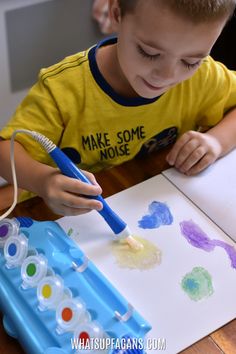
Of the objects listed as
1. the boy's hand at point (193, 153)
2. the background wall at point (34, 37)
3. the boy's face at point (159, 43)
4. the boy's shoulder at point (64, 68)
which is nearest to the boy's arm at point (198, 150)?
the boy's hand at point (193, 153)

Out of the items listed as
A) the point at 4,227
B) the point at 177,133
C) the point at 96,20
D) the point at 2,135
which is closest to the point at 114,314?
the point at 4,227

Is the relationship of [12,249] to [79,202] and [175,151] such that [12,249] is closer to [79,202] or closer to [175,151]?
[79,202]

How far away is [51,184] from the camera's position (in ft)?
2.15

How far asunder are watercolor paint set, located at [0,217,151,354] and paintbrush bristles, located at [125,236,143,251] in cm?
6

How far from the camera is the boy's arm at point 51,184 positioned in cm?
63

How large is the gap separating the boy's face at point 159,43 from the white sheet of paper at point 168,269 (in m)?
0.17

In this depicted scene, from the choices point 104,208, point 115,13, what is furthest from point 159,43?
point 104,208

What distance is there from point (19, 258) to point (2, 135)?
0.75ft

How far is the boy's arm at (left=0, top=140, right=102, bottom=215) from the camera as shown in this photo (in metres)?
0.63

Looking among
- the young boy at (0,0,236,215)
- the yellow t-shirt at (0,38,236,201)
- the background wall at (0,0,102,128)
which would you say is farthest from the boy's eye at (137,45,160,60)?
the background wall at (0,0,102,128)

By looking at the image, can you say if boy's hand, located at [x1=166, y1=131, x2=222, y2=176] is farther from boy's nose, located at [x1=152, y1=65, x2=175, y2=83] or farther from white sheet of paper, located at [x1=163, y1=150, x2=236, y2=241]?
boy's nose, located at [x1=152, y1=65, x2=175, y2=83]

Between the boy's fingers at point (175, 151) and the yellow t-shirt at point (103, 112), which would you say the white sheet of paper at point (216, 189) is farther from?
the yellow t-shirt at point (103, 112)

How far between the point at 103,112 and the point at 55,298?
0.37m

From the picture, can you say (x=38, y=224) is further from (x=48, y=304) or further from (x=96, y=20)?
(x=96, y=20)
